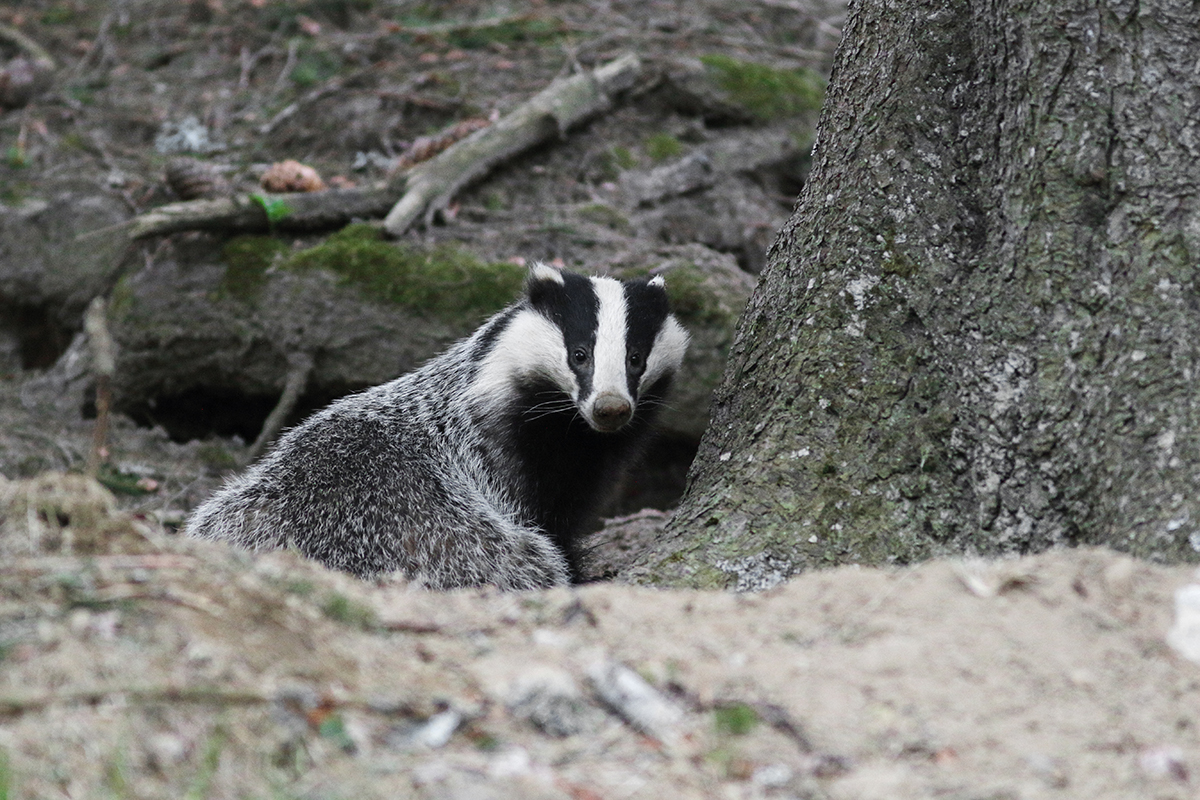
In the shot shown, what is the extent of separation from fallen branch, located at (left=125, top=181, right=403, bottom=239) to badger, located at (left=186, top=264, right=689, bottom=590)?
1.95 metres

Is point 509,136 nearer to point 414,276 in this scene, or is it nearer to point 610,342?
point 414,276

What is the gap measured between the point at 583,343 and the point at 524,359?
0.30 metres

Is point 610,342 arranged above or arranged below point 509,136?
below

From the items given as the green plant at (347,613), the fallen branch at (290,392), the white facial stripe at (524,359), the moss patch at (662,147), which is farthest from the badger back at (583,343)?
the moss patch at (662,147)

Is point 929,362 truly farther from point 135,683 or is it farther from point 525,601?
point 135,683

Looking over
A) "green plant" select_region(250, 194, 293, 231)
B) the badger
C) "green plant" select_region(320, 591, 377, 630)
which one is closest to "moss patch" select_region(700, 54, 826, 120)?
"green plant" select_region(250, 194, 293, 231)

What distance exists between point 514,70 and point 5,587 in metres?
6.68

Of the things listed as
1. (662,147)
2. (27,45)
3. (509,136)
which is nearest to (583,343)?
(509,136)

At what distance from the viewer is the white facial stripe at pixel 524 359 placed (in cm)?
481

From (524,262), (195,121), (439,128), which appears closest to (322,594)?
(524,262)

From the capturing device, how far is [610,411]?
4.49 metres

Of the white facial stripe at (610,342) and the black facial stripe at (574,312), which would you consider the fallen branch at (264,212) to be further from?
the white facial stripe at (610,342)

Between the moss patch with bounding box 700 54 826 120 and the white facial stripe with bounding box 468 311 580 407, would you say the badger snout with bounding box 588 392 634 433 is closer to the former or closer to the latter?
the white facial stripe with bounding box 468 311 580 407

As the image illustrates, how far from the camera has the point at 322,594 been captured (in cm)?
268
